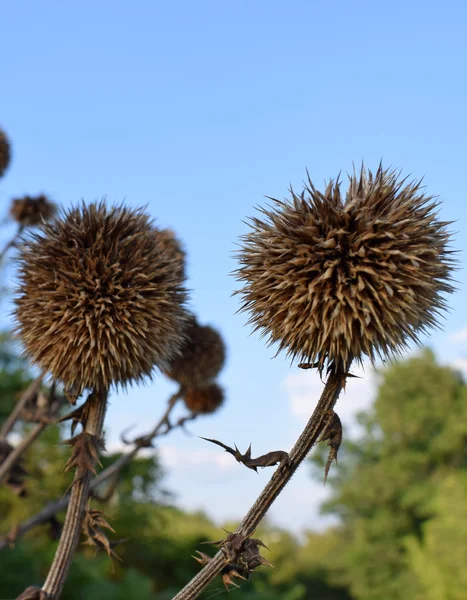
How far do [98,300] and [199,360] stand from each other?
7.37ft

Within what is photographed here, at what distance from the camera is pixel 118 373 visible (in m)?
3.61

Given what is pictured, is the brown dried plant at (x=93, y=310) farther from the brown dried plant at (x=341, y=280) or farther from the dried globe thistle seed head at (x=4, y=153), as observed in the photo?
the dried globe thistle seed head at (x=4, y=153)

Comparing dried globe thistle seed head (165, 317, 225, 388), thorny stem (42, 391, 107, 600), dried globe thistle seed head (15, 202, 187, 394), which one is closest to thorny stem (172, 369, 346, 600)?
thorny stem (42, 391, 107, 600)

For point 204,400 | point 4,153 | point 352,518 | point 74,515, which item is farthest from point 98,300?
point 352,518

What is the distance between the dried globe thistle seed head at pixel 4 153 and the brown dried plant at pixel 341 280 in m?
5.17

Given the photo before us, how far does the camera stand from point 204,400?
684 centimetres

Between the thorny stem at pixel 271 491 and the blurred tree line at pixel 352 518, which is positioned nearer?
the thorny stem at pixel 271 491

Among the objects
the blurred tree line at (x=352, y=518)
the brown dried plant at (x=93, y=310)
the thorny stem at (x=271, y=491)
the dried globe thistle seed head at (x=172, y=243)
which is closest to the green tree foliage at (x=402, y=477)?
the blurred tree line at (x=352, y=518)

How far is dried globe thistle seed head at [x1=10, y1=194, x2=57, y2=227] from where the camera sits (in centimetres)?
671

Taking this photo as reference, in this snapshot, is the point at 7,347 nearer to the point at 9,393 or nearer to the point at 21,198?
the point at 9,393

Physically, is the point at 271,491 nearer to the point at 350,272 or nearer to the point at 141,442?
the point at 350,272

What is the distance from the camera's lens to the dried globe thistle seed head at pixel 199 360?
18.2 ft

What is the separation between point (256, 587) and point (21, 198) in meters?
14.2

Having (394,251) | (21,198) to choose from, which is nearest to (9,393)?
(21,198)
